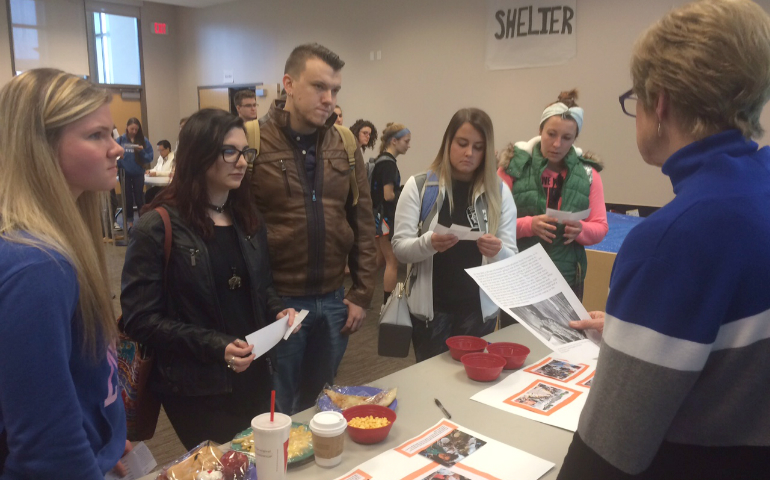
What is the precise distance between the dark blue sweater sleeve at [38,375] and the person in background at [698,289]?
794mm

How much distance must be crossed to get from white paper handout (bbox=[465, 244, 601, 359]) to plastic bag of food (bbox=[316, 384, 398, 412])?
0.38 m

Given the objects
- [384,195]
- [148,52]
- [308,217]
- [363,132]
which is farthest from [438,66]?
[148,52]

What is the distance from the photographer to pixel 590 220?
Result: 2.45m

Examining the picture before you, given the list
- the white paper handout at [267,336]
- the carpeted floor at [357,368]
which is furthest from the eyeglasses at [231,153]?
the carpeted floor at [357,368]

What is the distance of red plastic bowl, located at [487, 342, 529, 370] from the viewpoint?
1.69 metres

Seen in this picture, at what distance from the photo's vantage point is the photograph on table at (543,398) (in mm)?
1453

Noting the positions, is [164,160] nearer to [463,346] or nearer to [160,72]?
[160,72]

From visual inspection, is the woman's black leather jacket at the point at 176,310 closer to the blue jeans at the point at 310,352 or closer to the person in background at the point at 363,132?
the blue jeans at the point at 310,352

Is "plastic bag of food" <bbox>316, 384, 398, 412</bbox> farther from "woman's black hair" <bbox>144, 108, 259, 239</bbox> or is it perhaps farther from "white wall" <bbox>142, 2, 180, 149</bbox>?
"white wall" <bbox>142, 2, 180, 149</bbox>

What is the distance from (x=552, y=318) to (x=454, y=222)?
793 mm

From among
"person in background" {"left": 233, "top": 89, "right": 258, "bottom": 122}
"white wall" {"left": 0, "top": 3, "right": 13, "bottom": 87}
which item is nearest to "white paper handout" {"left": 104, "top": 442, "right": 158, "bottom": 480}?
"person in background" {"left": 233, "top": 89, "right": 258, "bottom": 122}

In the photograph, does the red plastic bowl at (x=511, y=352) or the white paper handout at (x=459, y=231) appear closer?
the red plastic bowl at (x=511, y=352)

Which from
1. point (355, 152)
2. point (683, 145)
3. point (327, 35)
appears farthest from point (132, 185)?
point (683, 145)

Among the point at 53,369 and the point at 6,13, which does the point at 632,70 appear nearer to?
the point at 53,369
